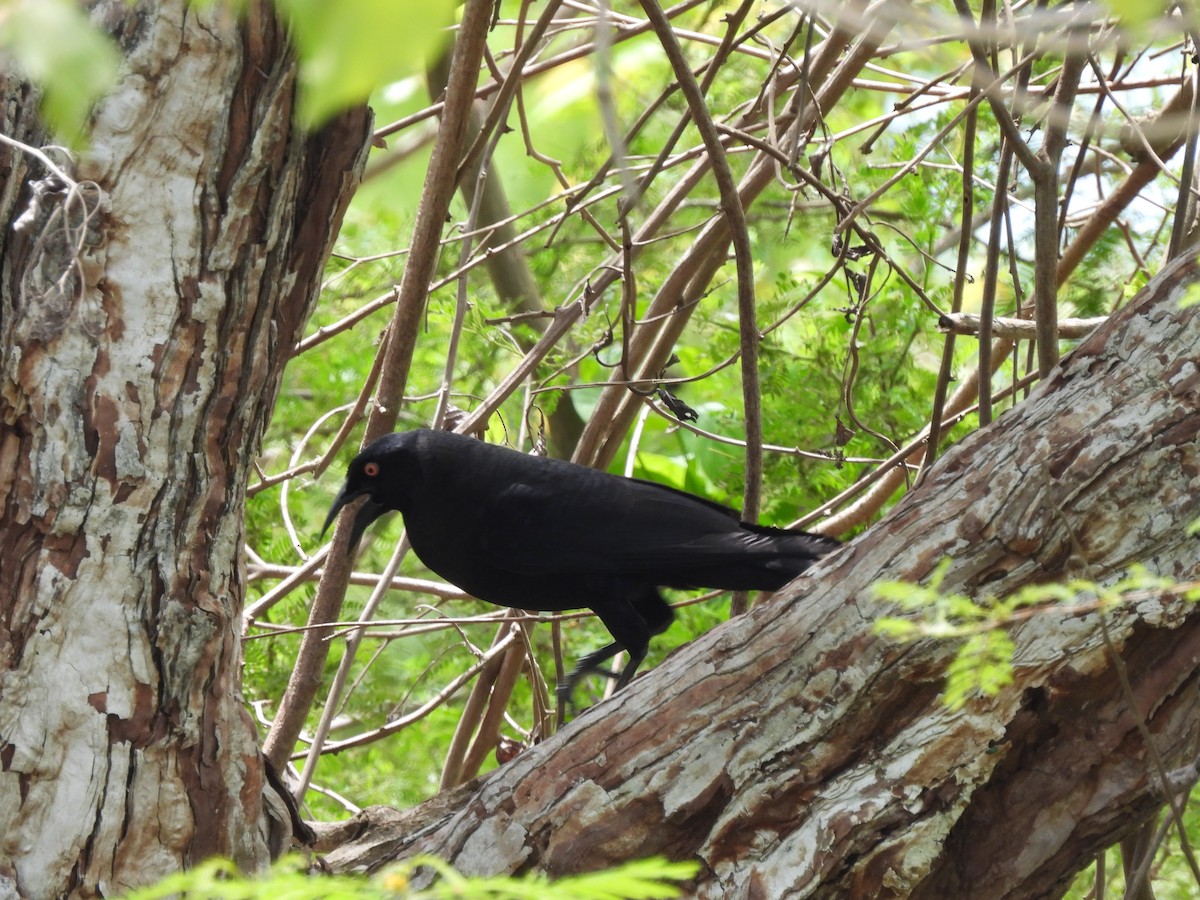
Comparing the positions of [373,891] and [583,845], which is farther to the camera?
[583,845]

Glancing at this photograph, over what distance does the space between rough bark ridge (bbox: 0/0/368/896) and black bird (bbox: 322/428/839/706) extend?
1.00 meters

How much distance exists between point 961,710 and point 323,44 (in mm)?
1548

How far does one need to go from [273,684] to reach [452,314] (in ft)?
4.98

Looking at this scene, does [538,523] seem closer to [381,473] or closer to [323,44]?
[381,473]

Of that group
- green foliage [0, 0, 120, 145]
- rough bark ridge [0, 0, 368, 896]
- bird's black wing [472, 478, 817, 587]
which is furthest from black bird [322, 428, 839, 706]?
green foliage [0, 0, 120, 145]

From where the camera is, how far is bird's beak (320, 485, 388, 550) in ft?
9.89

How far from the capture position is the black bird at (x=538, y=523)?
3178mm

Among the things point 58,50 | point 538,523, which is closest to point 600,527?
point 538,523

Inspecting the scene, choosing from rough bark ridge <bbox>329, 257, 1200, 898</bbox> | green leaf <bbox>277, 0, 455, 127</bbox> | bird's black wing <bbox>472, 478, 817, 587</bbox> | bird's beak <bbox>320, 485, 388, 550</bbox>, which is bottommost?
rough bark ridge <bbox>329, 257, 1200, 898</bbox>

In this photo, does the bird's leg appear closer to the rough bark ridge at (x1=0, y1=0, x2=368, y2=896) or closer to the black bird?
the black bird

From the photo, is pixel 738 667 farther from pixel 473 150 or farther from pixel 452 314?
pixel 452 314

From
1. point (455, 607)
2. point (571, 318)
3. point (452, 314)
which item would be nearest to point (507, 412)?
point (455, 607)

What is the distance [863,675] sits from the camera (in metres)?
1.99

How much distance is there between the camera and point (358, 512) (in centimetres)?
315
